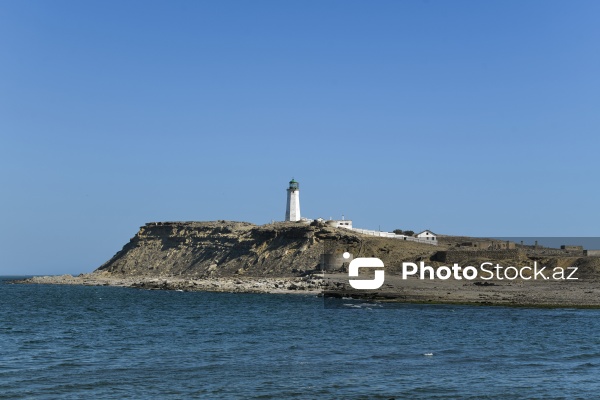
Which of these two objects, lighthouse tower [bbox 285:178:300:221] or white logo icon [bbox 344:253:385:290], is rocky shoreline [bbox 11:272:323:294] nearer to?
white logo icon [bbox 344:253:385:290]

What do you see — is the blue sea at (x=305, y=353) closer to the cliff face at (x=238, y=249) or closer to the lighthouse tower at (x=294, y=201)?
the cliff face at (x=238, y=249)

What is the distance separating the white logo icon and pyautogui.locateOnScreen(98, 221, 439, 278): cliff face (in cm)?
120

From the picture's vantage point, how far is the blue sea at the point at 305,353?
66.4ft

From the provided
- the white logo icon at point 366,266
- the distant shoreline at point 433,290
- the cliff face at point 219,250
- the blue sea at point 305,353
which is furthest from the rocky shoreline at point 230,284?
the blue sea at point 305,353

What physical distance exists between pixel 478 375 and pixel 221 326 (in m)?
17.4

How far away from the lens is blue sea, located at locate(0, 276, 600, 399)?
2025cm

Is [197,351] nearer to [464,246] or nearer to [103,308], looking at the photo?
[103,308]

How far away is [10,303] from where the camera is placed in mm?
59375

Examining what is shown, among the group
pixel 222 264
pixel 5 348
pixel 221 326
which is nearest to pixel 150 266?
pixel 222 264

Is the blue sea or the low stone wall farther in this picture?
the low stone wall

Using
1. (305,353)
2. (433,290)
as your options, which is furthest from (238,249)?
(305,353)

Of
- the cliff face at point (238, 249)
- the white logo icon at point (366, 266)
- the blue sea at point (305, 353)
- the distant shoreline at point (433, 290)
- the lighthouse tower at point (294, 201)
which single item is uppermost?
the lighthouse tower at point (294, 201)

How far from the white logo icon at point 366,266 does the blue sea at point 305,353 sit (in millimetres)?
12503

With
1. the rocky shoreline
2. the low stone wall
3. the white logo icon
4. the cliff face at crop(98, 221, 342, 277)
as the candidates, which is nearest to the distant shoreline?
the rocky shoreline
